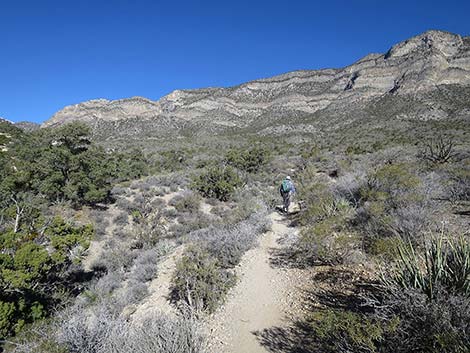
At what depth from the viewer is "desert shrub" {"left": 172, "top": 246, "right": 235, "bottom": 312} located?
215 inches

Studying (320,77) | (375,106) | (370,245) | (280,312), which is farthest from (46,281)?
(320,77)

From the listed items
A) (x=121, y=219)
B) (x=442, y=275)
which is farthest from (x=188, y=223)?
(x=442, y=275)

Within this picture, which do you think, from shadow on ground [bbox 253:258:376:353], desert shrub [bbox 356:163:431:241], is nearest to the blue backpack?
desert shrub [bbox 356:163:431:241]

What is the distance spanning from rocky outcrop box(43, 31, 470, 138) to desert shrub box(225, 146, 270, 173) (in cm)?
3995

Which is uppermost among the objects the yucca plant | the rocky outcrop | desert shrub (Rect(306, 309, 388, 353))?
the rocky outcrop

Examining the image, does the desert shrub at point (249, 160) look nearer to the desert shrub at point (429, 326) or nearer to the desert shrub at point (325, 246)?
the desert shrub at point (325, 246)

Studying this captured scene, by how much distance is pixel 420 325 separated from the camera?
298cm

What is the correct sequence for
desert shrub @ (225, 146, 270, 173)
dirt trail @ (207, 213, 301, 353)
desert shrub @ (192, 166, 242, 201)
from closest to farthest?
1. dirt trail @ (207, 213, 301, 353)
2. desert shrub @ (192, 166, 242, 201)
3. desert shrub @ (225, 146, 270, 173)

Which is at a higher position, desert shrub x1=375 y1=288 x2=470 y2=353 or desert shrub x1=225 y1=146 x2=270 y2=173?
desert shrub x1=225 y1=146 x2=270 y2=173

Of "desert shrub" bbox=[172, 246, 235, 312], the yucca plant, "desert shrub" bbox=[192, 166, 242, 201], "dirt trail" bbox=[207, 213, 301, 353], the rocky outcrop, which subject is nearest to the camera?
the yucca plant

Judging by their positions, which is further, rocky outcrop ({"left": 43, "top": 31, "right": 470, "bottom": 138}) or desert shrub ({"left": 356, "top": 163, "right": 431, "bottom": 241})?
rocky outcrop ({"left": 43, "top": 31, "right": 470, "bottom": 138})

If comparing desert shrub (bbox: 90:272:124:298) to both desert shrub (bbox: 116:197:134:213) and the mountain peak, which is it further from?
the mountain peak

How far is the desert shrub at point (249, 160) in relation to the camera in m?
24.8

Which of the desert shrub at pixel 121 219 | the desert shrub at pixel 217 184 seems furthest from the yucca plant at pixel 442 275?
the desert shrub at pixel 217 184
